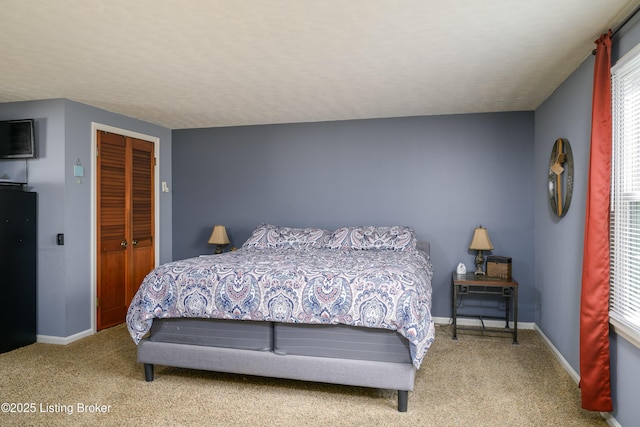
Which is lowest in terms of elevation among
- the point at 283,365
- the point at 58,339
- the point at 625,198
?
the point at 58,339

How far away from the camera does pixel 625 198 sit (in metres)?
2.30

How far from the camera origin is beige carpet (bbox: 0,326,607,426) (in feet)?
8.20

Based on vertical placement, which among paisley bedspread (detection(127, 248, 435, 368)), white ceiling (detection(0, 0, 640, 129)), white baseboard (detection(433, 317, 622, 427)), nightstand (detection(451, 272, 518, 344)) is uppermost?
white ceiling (detection(0, 0, 640, 129))

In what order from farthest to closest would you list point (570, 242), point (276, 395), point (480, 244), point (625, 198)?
point (480, 244) < point (570, 242) < point (276, 395) < point (625, 198)

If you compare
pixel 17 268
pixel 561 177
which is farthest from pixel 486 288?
pixel 17 268

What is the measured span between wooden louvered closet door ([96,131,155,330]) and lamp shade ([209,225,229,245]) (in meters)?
0.79

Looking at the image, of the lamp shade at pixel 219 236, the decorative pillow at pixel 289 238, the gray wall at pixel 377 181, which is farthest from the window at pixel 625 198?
the lamp shade at pixel 219 236

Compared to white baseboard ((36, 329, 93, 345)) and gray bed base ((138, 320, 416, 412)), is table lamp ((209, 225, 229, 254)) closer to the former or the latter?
white baseboard ((36, 329, 93, 345))

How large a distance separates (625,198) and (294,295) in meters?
2.00

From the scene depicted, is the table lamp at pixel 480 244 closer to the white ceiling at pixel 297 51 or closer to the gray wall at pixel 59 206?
the white ceiling at pixel 297 51

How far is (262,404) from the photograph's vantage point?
8.84ft

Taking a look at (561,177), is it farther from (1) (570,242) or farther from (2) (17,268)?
(2) (17,268)

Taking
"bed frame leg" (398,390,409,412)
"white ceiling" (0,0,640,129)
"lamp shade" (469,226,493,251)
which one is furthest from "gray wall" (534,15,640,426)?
"bed frame leg" (398,390,409,412)

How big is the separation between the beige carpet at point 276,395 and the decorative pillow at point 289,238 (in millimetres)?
1605
